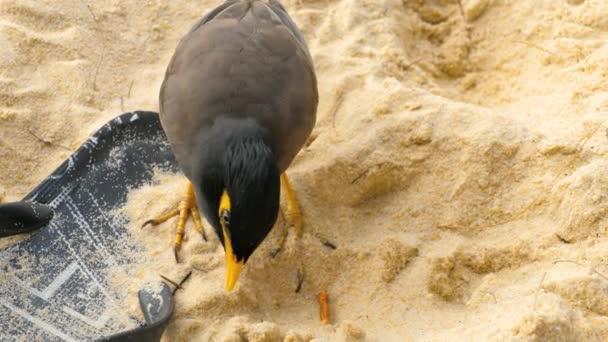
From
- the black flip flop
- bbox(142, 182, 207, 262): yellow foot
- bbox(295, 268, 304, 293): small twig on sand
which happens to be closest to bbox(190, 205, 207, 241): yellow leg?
bbox(142, 182, 207, 262): yellow foot

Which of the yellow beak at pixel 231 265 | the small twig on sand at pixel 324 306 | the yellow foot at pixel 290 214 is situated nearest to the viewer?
the yellow beak at pixel 231 265

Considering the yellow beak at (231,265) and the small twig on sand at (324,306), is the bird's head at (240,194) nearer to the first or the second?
the yellow beak at (231,265)

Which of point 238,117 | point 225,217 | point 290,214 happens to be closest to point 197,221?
point 290,214

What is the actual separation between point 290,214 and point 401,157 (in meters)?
0.66

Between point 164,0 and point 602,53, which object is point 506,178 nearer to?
point 602,53

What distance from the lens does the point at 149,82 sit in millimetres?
4691

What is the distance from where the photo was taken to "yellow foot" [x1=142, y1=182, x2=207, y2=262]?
3.83 meters

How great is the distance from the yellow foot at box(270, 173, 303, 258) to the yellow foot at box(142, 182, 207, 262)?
39 centimetres

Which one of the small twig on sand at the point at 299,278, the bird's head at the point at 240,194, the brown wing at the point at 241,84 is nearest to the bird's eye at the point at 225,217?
the bird's head at the point at 240,194

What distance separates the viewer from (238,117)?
11.3 feet

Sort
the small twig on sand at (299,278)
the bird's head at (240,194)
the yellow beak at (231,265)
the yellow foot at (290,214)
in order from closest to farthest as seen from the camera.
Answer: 1. the bird's head at (240,194)
2. the yellow beak at (231,265)
3. the small twig on sand at (299,278)
4. the yellow foot at (290,214)

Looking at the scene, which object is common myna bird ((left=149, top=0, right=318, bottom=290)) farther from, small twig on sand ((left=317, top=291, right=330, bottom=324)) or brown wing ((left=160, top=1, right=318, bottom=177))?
small twig on sand ((left=317, top=291, right=330, bottom=324))

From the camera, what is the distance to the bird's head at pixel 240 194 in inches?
119

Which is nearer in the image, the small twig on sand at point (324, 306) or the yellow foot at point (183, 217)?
the small twig on sand at point (324, 306)
